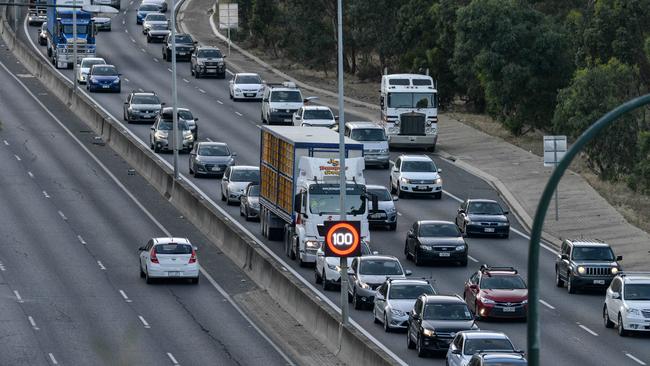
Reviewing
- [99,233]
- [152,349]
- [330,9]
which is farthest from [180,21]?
[152,349]

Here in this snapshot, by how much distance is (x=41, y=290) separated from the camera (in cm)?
4628

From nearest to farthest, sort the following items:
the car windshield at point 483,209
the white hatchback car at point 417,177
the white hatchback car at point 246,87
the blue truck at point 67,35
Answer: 1. the car windshield at point 483,209
2. the white hatchback car at point 417,177
3. the white hatchback car at point 246,87
4. the blue truck at point 67,35

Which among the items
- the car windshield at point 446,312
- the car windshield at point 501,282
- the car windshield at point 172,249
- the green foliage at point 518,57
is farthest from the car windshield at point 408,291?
the green foliage at point 518,57

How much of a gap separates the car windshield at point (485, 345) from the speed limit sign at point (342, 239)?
4774mm

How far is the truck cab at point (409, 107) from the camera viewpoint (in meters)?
71.8

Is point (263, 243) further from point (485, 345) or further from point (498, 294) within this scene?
point (485, 345)

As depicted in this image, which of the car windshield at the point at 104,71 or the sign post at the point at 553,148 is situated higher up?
the car windshield at the point at 104,71

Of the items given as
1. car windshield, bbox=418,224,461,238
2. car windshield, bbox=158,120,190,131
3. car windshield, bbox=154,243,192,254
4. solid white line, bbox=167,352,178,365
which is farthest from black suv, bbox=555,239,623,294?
car windshield, bbox=158,120,190,131

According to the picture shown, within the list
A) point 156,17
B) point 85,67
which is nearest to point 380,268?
point 85,67

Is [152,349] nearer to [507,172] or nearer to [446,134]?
[507,172]

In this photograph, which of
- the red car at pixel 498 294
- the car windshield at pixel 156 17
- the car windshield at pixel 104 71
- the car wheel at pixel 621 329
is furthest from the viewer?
the car windshield at pixel 156 17

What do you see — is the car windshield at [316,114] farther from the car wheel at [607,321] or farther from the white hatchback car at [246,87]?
the car wheel at [607,321]

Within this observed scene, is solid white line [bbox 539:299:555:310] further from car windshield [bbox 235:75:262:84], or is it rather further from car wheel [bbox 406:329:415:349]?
car windshield [bbox 235:75:262:84]

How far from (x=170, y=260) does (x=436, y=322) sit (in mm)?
→ 12802
